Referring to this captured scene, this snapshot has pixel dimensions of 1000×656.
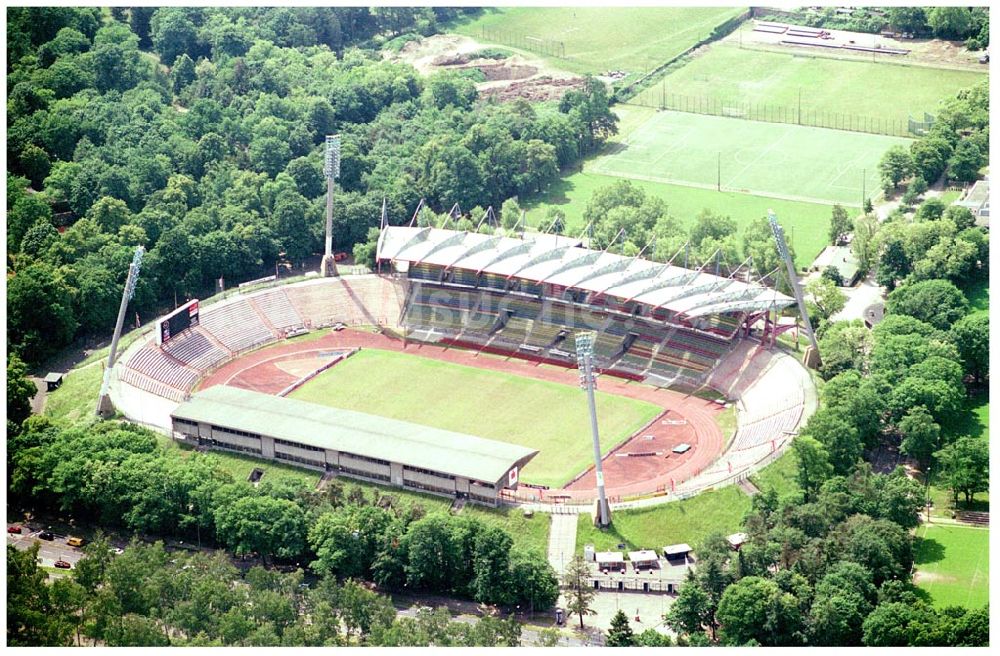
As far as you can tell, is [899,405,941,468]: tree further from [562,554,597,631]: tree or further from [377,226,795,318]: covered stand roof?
[562,554,597,631]: tree

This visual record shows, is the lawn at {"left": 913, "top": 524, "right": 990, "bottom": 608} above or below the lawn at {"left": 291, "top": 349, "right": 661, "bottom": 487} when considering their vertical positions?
below

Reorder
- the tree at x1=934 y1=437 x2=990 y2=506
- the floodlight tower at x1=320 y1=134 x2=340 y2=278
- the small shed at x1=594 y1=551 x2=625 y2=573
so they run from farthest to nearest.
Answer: the floodlight tower at x1=320 y1=134 x2=340 y2=278 → the tree at x1=934 y1=437 x2=990 y2=506 → the small shed at x1=594 y1=551 x2=625 y2=573

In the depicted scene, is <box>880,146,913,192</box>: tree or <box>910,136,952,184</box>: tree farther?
<box>880,146,913,192</box>: tree

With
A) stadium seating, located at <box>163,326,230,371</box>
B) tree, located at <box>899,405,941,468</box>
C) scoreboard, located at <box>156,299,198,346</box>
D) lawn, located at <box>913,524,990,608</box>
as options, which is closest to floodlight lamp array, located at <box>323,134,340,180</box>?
scoreboard, located at <box>156,299,198,346</box>

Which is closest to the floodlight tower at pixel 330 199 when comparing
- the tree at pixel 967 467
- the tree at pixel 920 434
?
the tree at pixel 920 434

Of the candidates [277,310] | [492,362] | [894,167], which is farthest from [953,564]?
[894,167]

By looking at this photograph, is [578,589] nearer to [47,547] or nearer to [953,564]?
[953,564]

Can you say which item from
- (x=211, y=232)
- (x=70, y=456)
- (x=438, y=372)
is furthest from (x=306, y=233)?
(x=70, y=456)
